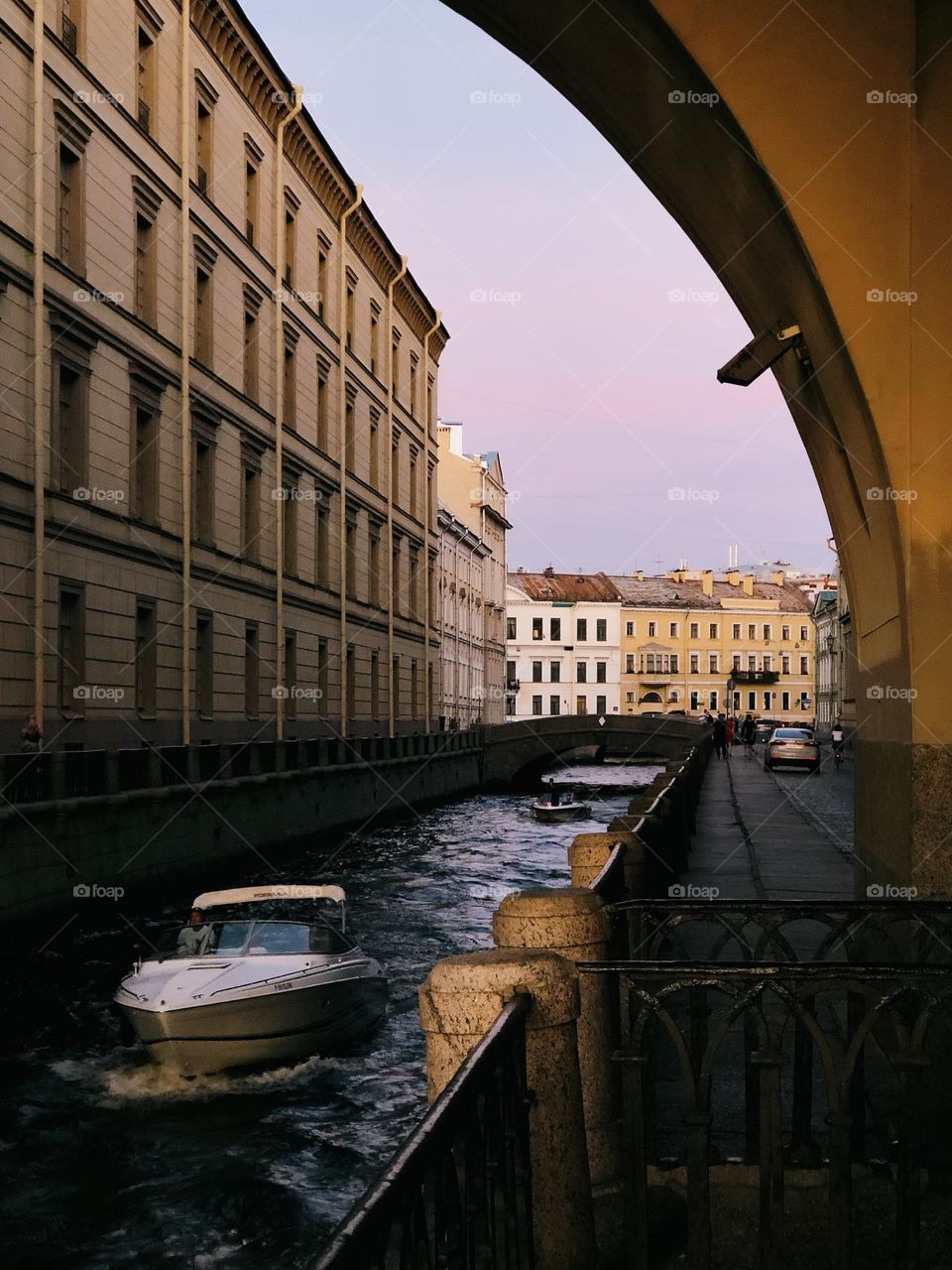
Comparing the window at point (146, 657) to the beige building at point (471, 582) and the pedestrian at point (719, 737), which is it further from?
the pedestrian at point (719, 737)

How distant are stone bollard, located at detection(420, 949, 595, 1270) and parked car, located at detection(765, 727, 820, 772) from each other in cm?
4120

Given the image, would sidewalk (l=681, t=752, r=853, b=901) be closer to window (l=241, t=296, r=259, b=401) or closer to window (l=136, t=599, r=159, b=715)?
window (l=136, t=599, r=159, b=715)

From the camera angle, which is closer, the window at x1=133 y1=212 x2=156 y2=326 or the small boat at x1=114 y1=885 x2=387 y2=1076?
the small boat at x1=114 y1=885 x2=387 y2=1076

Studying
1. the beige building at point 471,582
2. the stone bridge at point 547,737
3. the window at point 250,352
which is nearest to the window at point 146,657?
the window at point 250,352

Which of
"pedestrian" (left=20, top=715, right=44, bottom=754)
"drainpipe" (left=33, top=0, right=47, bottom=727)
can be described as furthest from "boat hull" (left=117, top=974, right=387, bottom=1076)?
"drainpipe" (left=33, top=0, right=47, bottom=727)

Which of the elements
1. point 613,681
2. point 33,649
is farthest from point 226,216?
point 613,681

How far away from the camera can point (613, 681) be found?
108m

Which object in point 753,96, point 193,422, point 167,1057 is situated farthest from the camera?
point 193,422

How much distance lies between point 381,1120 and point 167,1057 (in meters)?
2.38

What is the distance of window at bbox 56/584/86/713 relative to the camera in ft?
72.8

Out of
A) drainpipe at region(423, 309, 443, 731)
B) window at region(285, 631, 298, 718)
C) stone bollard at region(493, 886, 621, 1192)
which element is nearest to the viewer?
stone bollard at region(493, 886, 621, 1192)

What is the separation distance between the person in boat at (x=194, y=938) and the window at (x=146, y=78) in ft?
53.6

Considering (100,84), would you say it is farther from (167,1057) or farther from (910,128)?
(910,128)

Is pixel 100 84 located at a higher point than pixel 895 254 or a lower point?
higher
